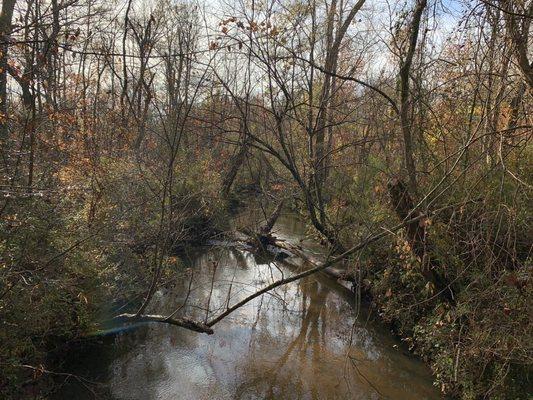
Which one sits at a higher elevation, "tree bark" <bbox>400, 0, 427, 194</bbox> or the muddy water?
"tree bark" <bbox>400, 0, 427, 194</bbox>

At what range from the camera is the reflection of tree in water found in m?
5.46

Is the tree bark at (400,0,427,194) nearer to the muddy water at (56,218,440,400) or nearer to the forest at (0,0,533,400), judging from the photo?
the forest at (0,0,533,400)

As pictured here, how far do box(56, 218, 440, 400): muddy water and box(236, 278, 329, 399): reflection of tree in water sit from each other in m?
0.01

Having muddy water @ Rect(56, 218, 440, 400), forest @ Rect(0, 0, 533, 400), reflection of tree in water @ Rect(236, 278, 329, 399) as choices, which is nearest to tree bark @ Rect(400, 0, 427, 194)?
forest @ Rect(0, 0, 533, 400)

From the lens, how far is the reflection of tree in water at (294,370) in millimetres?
5457

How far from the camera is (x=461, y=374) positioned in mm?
4914

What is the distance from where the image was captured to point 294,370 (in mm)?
5961

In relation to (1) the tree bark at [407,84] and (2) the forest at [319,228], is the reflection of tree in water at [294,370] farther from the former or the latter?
(1) the tree bark at [407,84]

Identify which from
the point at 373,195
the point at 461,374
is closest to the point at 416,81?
the point at 373,195

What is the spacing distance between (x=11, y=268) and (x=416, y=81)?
536cm

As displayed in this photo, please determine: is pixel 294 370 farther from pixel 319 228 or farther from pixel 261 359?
pixel 319 228

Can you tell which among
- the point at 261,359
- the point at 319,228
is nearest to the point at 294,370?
the point at 261,359

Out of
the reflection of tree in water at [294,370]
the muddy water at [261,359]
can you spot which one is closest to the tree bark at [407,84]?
the muddy water at [261,359]

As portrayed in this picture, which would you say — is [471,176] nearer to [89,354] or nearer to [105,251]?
[105,251]
